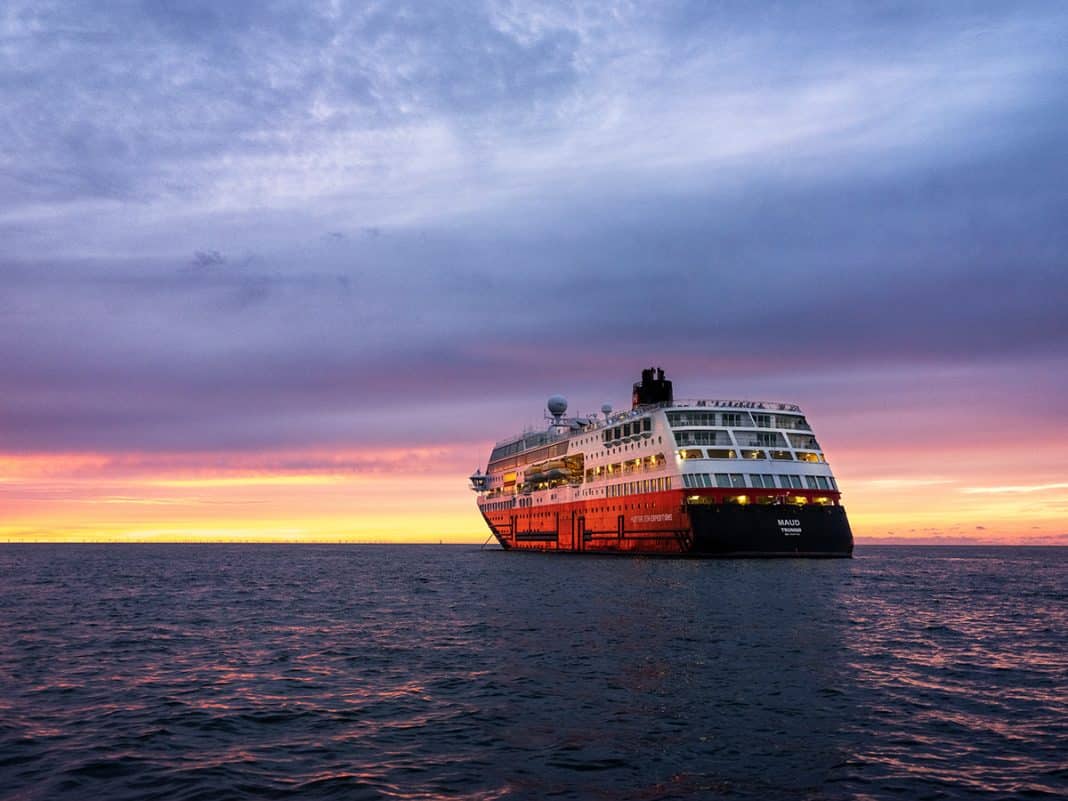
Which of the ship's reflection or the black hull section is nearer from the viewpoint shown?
the ship's reflection

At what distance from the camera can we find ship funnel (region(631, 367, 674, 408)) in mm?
106750

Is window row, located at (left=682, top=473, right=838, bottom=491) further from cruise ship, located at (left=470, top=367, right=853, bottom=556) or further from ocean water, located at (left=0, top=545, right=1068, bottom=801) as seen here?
ocean water, located at (left=0, top=545, right=1068, bottom=801)

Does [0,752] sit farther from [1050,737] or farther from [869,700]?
[1050,737]

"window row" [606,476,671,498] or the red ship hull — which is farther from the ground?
"window row" [606,476,671,498]

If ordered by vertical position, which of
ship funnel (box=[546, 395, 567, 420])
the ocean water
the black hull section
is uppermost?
ship funnel (box=[546, 395, 567, 420])

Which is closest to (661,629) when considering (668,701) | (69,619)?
(668,701)

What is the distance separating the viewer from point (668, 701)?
798 inches

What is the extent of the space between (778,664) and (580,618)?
1346cm

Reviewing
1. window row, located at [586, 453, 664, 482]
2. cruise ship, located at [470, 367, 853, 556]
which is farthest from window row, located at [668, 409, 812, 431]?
window row, located at [586, 453, 664, 482]

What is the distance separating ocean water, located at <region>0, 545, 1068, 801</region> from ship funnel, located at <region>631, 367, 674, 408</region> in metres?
64.3

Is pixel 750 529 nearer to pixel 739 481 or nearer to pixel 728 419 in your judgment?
pixel 739 481

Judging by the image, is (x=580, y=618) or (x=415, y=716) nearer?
(x=415, y=716)

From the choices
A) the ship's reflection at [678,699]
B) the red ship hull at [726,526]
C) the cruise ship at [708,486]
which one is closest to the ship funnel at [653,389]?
the cruise ship at [708,486]

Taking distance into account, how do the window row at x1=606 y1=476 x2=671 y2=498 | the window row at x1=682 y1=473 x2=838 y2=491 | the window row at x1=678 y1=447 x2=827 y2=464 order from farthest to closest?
1. the window row at x1=606 y1=476 x2=671 y2=498
2. the window row at x1=678 y1=447 x2=827 y2=464
3. the window row at x1=682 y1=473 x2=838 y2=491
